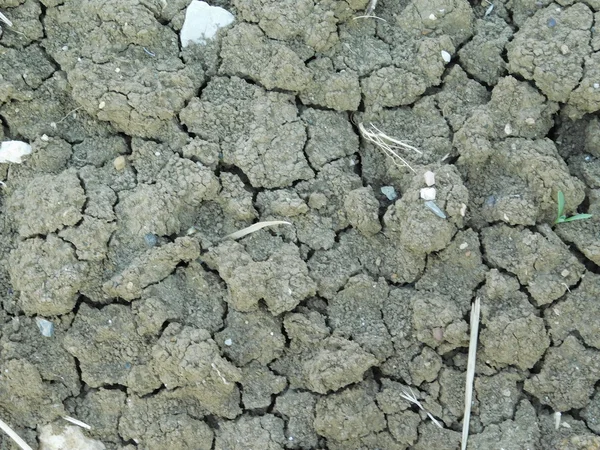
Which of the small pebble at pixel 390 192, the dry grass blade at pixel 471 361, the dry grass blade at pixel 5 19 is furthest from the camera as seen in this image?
the dry grass blade at pixel 5 19

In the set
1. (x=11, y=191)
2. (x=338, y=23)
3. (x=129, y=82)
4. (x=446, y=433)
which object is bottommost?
(x=446, y=433)

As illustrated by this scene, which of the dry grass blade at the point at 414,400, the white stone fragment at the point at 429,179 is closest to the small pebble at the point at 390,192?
the white stone fragment at the point at 429,179

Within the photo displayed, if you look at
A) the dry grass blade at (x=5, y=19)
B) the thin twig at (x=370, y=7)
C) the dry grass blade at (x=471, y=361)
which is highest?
the thin twig at (x=370, y=7)

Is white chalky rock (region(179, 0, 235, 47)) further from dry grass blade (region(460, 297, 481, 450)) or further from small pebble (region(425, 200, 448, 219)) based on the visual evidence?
dry grass blade (region(460, 297, 481, 450))

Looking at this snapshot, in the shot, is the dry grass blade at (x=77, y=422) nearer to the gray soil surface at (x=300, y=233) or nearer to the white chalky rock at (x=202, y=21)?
the gray soil surface at (x=300, y=233)

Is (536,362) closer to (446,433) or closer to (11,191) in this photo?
(446,433)

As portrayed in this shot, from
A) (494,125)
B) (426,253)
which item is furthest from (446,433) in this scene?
(494,125)

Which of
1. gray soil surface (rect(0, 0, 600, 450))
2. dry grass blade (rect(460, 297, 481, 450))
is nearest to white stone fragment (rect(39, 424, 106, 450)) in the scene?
gray soil surface (rect(0, 0, 600, 450))
